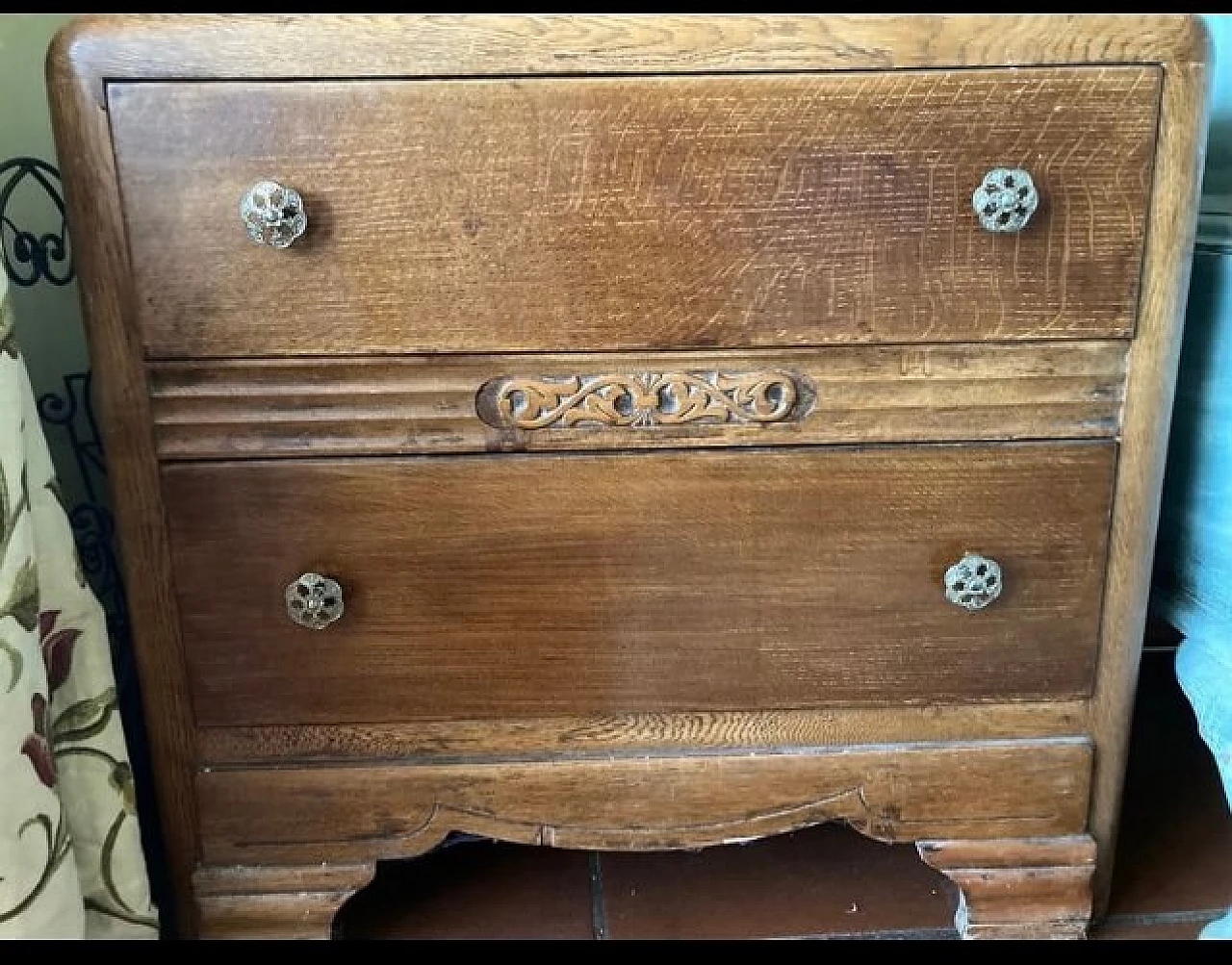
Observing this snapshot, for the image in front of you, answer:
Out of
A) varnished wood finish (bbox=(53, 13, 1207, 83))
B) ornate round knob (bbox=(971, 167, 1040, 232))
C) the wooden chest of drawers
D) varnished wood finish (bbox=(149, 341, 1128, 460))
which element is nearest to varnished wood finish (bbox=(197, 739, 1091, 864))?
the wooden chest of drawers

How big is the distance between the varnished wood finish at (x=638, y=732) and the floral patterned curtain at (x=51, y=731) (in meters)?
0.08

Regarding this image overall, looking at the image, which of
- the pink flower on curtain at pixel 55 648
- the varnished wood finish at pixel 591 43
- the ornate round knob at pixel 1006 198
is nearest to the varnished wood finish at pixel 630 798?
the pink flower on curtain at pixel 55 648

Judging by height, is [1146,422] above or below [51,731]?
above

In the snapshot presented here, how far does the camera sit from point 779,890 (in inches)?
43.1

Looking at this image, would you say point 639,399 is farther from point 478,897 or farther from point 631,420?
point 478,897

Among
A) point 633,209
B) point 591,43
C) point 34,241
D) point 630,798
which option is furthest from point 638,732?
point 34,241

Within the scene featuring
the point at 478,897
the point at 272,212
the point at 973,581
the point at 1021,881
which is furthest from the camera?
the point at 478,897

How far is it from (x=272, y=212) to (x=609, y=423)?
0.87 ft

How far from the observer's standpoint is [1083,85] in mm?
791

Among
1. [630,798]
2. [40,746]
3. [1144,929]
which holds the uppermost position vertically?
[40,746]

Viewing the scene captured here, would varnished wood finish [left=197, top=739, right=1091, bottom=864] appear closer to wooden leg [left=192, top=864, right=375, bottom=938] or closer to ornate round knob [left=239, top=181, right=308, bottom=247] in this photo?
wooden leg [left=192, top=864, right=375, bottom=938]

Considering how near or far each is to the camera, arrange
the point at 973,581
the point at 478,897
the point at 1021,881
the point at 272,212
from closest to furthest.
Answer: the point at 272,212, the point at 973,581, the point at 1021,881, the point at 478,897

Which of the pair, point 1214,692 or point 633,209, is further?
point 1214,692

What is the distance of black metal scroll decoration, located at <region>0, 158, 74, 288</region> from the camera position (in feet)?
3.62
